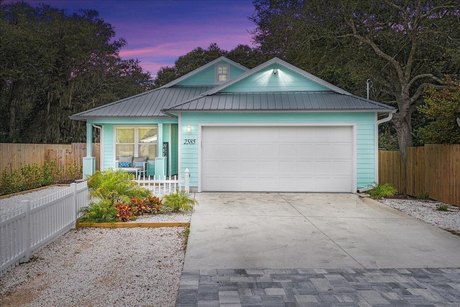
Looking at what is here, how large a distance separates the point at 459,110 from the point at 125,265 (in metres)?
9.04

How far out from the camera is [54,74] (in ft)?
76.9

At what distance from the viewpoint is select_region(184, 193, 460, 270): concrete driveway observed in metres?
5.19

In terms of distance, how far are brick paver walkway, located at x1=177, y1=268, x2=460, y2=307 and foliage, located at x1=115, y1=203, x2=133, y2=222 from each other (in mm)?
3533

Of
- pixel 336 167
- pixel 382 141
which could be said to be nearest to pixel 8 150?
pixel 336 167

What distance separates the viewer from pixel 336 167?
12641 mm

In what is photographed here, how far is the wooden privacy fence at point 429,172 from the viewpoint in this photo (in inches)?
401

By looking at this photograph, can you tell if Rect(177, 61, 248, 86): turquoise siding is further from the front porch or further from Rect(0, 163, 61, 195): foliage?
Rect(0, 163, 61, 195): foliage

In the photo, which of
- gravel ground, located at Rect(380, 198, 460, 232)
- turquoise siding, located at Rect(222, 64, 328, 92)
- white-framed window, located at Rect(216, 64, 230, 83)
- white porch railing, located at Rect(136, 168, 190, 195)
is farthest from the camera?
white-framed window, located at Rect(216, 64, 230, 83)

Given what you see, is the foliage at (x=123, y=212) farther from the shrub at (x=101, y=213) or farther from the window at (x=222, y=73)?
the window at (x=222, y=73)

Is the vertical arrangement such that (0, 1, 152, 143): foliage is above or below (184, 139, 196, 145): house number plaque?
above

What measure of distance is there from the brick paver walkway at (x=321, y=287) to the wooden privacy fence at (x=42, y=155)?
11291 millimetres

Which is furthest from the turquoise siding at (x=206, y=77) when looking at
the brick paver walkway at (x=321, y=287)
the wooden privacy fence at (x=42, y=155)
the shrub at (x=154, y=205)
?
the brick paver walkway at (x=321, y=287)

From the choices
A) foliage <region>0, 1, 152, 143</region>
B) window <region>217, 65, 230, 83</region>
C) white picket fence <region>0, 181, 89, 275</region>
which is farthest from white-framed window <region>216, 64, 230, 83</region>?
white picket fence <region>0, 181, 89, 275</region>

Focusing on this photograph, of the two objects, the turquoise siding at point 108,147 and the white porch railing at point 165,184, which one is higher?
the turquoise siding at point 108,147
